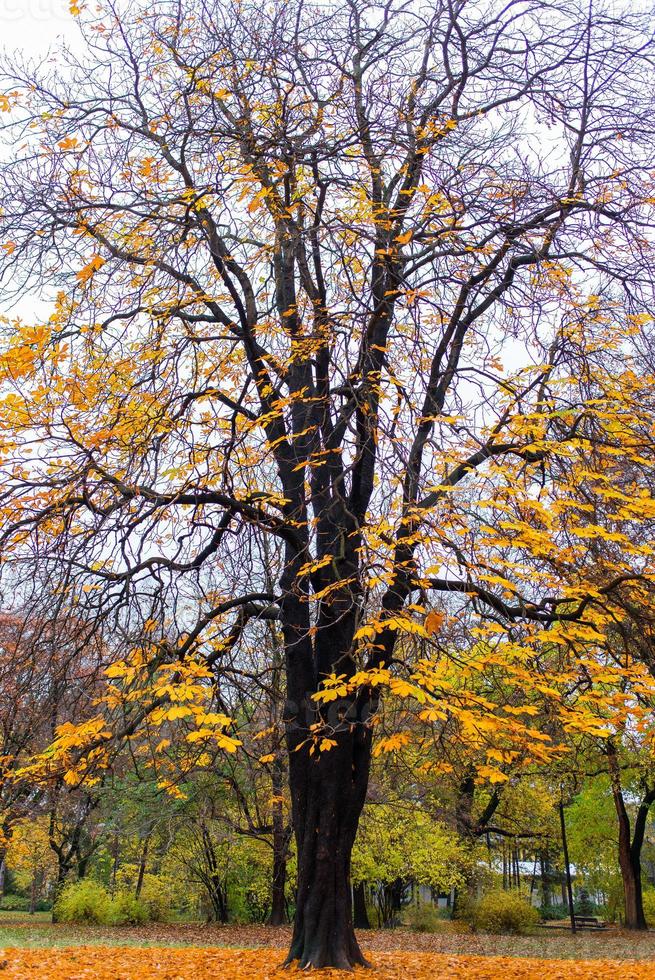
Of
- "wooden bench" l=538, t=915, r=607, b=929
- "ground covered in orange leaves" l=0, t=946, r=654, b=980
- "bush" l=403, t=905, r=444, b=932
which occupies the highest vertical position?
"ground covered in orange leaves" l=0, t=946, r=654, b=980

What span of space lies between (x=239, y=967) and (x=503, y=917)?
47.9 ft

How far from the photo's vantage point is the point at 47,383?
6469 millimetres

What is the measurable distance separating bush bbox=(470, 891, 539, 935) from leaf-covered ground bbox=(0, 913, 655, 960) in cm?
→ 61

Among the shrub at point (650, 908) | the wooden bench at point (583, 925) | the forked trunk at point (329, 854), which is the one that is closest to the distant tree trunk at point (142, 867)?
the wooden bench at point (583, 925)

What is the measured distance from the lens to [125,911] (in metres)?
22.1

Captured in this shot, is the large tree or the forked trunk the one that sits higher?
the large tree

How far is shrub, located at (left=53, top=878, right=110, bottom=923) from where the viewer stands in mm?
20766

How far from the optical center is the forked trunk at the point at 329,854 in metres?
7.42

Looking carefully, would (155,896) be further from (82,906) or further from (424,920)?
(424,920)

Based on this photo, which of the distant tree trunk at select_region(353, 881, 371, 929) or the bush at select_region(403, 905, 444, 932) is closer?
the bush at select_region(403, 905, 444, 932)

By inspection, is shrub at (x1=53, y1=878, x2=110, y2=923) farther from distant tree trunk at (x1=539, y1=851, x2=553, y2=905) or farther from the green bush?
distant tree trunk at (x1=539, y1=851, x2=553, y2=905)

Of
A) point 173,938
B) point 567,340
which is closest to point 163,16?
point 567,340

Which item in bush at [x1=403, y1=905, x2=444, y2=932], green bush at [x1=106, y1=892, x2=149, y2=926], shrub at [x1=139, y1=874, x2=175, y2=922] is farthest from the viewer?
shrub at [x1=139, y1=874, x2=175, y2=922]

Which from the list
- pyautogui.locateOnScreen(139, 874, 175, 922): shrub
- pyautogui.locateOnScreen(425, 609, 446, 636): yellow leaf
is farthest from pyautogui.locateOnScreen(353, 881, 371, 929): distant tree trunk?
pyautogui.locateOnScreen(425, 609, 446, 636): yellow leaf
